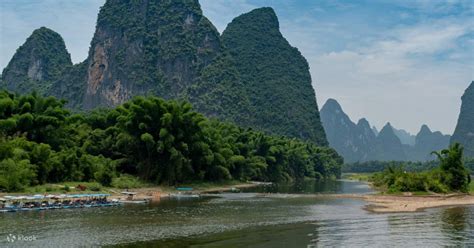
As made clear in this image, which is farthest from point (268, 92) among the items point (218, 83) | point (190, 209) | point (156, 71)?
point (190, 209)

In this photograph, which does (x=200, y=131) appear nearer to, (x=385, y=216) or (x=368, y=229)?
(x=385, y=216)

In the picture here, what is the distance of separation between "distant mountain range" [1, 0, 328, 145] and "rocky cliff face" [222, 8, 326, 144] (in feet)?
1.70

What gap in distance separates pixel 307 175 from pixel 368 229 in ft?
260

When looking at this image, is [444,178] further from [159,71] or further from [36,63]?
[36,63]

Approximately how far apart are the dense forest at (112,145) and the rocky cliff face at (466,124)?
133770 millimetres

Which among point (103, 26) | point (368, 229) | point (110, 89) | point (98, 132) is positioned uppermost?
point (103, 26)

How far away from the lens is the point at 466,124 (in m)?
187

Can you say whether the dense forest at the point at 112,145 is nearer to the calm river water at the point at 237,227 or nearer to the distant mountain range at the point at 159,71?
the calm river water at the point at 237,227

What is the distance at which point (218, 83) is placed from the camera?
152 metres

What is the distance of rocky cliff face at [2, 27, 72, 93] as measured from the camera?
163 m

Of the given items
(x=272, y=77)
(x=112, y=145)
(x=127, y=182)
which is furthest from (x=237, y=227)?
(x=272, y=77)

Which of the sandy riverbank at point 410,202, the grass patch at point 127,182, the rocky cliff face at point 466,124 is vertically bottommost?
the sandy riverbank at point 410,202

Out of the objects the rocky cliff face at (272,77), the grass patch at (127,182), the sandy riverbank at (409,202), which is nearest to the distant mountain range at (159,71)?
the rocky cliff face at (272,77)

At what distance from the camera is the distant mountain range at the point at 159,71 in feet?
490
